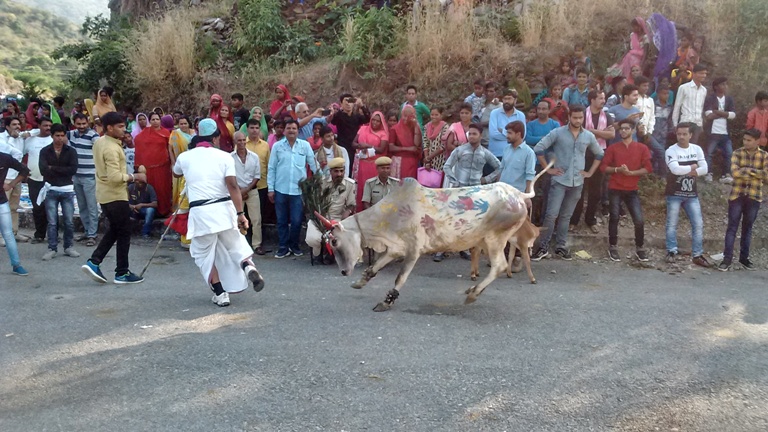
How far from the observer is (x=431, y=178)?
9062mm

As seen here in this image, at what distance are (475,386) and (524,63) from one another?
8.78 m

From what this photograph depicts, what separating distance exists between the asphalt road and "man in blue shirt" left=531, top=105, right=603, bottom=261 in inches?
50.8

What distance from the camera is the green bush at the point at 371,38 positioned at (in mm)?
13211

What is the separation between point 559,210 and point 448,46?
520 centimetres

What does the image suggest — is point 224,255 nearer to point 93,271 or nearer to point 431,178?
point 93,271

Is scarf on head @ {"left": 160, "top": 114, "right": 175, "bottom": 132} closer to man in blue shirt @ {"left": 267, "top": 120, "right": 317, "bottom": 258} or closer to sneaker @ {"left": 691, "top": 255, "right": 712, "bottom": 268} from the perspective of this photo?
man in blue shirt @ {"left": 267, "top": 120, "right": 317, "bottom": 258}

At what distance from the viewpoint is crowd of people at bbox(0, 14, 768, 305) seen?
8.12 m

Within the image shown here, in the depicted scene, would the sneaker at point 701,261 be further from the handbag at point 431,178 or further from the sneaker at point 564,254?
the handbag at point 431,178

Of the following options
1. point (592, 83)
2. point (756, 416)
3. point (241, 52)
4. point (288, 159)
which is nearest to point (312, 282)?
point (288, 159)

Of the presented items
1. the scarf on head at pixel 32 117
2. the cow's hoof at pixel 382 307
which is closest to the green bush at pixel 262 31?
the scarf on head at pixel 32 117

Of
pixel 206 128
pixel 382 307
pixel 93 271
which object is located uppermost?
pixel 206 128

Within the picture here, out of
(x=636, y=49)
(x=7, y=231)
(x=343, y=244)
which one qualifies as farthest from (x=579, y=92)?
(x=7, y=231)

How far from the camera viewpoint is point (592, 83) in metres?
10.8

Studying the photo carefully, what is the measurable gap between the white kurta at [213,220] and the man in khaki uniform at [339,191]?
7.13ft
